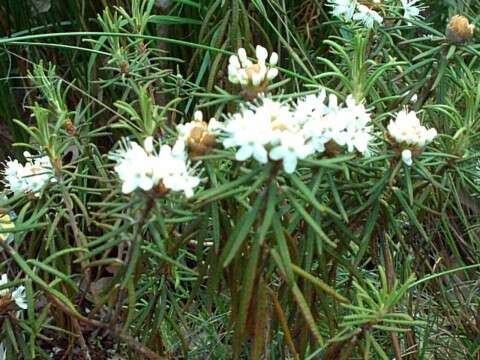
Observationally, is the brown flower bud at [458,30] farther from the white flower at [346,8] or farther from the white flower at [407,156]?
the white flower at [407,156]

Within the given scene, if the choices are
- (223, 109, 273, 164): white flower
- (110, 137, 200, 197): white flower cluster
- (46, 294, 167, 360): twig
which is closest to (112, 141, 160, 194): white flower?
(110, 137, 200, 197): white flower cluster

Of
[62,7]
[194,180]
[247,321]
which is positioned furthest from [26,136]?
[194,180]

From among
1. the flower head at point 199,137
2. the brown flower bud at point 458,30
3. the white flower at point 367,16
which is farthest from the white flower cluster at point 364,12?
the flower head at point 199,137

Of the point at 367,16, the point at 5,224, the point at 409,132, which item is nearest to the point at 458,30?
the point at 367,16

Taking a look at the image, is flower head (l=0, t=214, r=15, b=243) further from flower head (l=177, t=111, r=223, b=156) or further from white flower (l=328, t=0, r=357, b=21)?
white flower (l=328, t=0, r=357, b=21)

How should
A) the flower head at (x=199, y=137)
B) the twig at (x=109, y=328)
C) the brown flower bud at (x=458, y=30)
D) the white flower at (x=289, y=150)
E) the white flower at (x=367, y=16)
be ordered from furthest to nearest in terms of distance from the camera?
the white flower at (x=367, y=16) → the brown flower bud at (x=458, y=30) → the twig at (x=109, y=328) → the flower head at (x=199, y=137) → the white flower at (x=289, y=150)

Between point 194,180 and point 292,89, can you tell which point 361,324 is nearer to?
point 194,180

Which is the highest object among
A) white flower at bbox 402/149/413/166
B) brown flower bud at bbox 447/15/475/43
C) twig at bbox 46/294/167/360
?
brown flower bud at bbox 447/15/475/43
